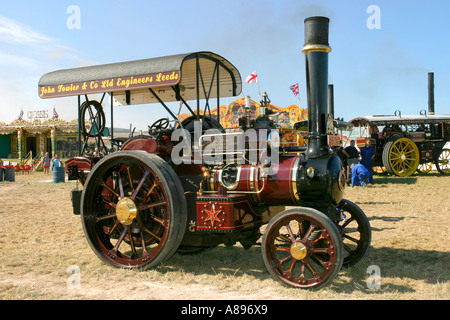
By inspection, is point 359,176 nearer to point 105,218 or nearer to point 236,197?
point 236,197

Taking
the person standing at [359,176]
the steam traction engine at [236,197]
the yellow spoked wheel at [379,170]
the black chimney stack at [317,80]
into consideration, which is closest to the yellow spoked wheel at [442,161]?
the yellow spoked wheel at [379,170]

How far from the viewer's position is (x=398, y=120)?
646 inches

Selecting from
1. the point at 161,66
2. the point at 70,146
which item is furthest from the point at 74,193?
the point at 70,146

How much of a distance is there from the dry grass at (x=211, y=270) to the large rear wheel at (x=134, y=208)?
0.22 metres

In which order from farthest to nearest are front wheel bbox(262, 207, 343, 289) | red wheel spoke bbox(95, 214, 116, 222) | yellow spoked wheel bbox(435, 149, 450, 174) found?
1. yellow spoked wheel bbox(435, 149, 450, 174)
2. red wheel spoke bbox(95, 214, 116, 222)
3. front wheel bbox(262, 207, 343, 289)

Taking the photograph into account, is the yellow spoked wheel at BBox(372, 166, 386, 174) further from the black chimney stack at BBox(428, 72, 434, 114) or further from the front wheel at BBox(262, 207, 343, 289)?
the front wheel at BBox(262, 207, 343, 289)

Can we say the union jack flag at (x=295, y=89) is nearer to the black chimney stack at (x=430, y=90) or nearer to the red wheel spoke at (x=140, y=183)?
the black chimney stack at (x=430, y=90)

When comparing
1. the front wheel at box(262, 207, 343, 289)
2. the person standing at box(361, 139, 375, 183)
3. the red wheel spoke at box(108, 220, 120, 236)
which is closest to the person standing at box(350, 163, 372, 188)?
the person standing at box(361, 139, 375, 183)

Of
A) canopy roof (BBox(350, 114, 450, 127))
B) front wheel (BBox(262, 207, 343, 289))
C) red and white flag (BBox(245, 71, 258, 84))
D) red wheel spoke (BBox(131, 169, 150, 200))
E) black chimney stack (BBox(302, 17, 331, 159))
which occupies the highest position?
red and white flag (BBox(245, 71, 258, 84))

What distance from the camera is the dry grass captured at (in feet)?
12.2

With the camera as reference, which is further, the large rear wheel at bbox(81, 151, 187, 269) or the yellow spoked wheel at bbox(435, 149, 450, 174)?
the yellow spoked wheel at bbox(435, 149, 450, 174)

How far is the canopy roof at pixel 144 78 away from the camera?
433cm

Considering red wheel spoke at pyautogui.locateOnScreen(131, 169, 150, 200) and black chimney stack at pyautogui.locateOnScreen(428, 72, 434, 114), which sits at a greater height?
black chimney stack at pyautogui.locateOnScreen(428, 72, 434, 114)

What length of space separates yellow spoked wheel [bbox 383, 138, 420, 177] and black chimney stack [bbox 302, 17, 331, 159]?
11781mm
